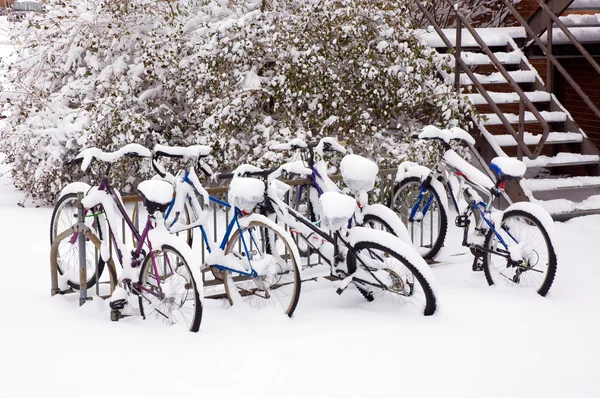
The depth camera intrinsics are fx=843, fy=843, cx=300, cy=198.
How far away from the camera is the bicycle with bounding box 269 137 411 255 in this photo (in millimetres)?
5852

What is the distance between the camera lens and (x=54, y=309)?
5902 mm

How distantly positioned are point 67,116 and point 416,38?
4.23 metres

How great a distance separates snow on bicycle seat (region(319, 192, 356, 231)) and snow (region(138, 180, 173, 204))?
101 centimetres

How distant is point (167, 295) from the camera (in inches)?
214

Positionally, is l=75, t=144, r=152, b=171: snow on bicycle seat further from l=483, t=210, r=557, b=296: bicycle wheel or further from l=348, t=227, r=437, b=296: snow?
l=483, t=210, r=557, b=296: bicycle wheel

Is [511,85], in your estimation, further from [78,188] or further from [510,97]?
[78,188]

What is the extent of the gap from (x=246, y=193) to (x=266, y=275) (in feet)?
1.98

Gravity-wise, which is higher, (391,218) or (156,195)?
(156,195)

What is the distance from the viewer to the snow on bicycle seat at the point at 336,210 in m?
5.50

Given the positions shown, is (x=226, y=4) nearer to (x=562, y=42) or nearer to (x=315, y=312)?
(x=562, y=42)

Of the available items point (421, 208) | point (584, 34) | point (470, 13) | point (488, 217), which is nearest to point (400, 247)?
point (488, 217)

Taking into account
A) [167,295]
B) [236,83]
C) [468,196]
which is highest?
[236,83]

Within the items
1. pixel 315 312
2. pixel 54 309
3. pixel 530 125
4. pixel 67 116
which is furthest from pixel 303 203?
pixel 530 125

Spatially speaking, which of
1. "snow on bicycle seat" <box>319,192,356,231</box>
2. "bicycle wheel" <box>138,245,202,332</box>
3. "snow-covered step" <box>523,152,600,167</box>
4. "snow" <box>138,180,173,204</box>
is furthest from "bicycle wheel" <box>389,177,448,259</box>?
"snow" <box>138,180,173,204</box>
